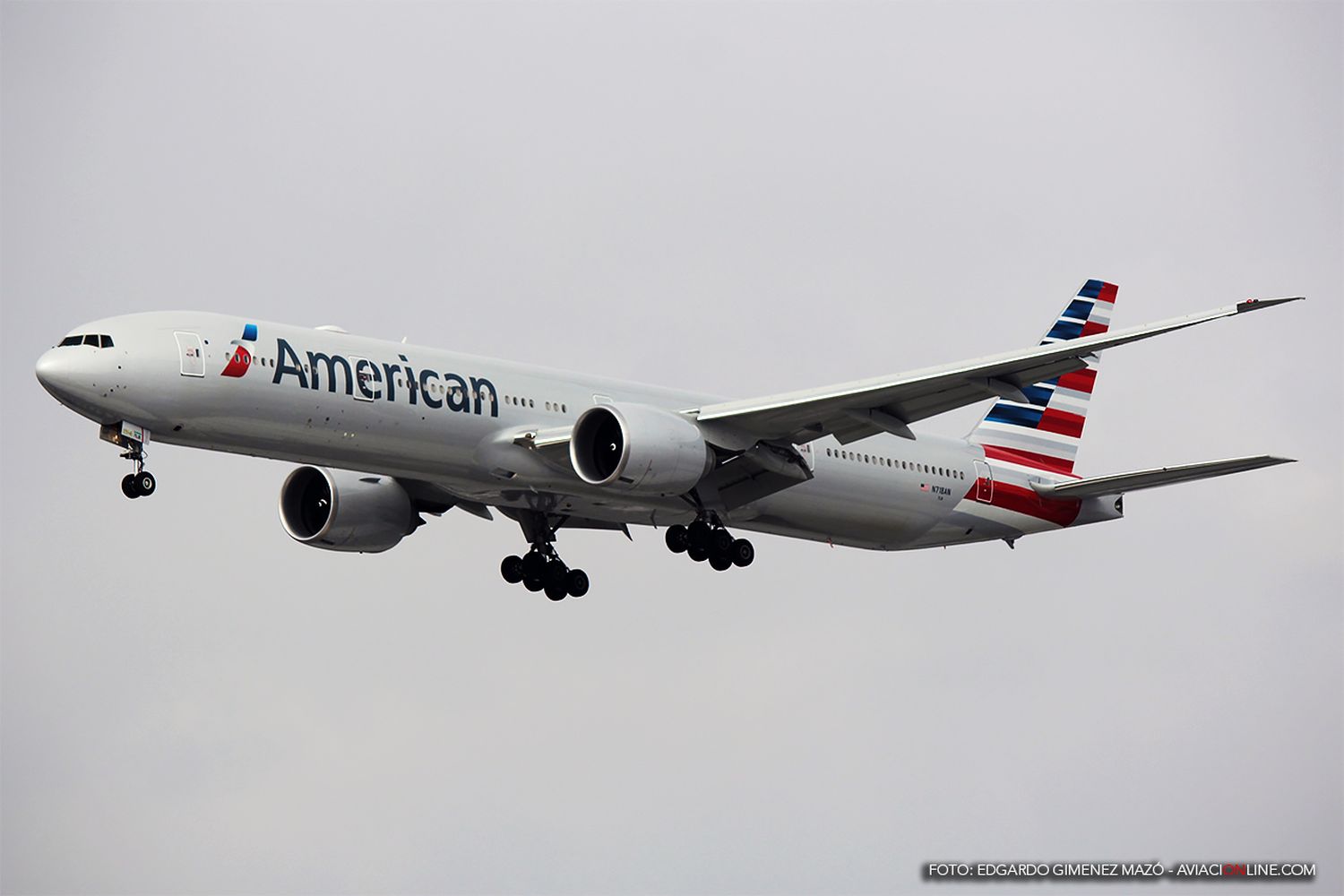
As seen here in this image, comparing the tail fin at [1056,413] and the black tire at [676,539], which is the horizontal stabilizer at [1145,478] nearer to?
the tail fin at [1056,413]

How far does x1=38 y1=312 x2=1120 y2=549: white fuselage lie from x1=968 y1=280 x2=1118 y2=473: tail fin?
209 cm

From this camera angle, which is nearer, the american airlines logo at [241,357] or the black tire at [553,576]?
the american airlines logo at [241,357]

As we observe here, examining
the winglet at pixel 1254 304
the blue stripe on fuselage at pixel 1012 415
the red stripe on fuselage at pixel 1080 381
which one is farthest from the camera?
the red stripe on fuselage at pixel 1080 381

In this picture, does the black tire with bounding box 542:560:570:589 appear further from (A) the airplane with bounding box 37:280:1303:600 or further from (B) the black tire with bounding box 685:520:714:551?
(B) the black tire with bounding box 685:520:714:551

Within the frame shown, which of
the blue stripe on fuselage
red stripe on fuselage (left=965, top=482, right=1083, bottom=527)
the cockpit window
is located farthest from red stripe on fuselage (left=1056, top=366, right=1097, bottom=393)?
the cockpit window

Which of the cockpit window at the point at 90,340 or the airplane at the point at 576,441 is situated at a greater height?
the cockpit window at the point at 90,340

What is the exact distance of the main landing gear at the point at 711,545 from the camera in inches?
1726

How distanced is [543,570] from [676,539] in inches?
155

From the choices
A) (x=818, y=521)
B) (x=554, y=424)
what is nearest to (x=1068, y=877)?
(x=818, y=521)

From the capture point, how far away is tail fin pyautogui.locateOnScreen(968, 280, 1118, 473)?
49875 mm

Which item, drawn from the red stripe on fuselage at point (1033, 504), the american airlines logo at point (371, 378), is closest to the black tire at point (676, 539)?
the american airlines logo at point (371, 378)

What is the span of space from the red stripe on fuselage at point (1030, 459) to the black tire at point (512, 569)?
11.5 m

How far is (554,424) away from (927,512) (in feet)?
33.0

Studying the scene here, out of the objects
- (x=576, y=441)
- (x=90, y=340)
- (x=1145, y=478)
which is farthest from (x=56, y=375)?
(x=1145, y=478)
